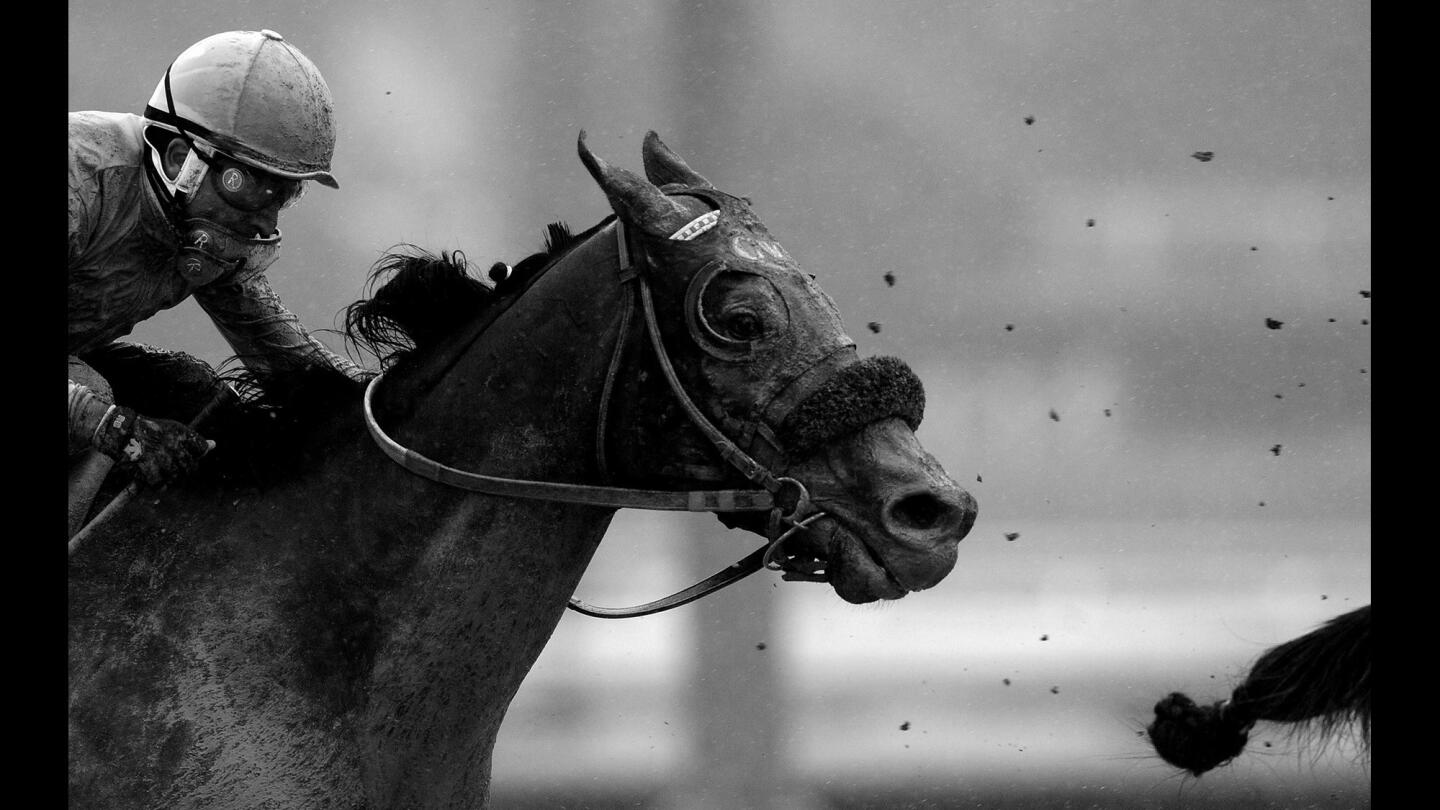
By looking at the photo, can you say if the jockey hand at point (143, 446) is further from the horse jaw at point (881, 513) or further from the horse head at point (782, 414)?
the horse jaw at point (881, 513)

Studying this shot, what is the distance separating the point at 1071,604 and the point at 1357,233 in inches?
59.9

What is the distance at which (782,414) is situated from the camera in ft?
5.44

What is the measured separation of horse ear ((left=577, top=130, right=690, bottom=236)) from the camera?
1.72 meters

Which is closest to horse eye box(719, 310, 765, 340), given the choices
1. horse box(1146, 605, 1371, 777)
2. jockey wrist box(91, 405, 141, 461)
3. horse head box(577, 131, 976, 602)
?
horse head box(577, 131, 976, 602)

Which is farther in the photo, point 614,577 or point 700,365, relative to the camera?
point 614,577

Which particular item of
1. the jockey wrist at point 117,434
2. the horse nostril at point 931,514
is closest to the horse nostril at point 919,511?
the horse nostril at point 931,514

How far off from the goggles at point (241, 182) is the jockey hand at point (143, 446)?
0.40 metres

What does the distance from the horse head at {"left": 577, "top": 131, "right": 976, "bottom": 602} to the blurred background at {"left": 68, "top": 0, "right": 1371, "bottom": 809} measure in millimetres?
2092

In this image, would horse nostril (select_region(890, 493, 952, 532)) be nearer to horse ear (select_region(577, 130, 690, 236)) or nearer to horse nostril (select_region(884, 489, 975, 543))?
horse nostril (select_region(884, 489, 975, 543))

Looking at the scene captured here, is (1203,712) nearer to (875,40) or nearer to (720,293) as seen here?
(720,293)

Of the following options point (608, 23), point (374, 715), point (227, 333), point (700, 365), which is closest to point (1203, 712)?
point (700, 365)

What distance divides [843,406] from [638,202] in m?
0.41

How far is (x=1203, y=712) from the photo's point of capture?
9.11ft

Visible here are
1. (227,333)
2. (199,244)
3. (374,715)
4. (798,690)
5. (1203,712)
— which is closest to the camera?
(374,715)
